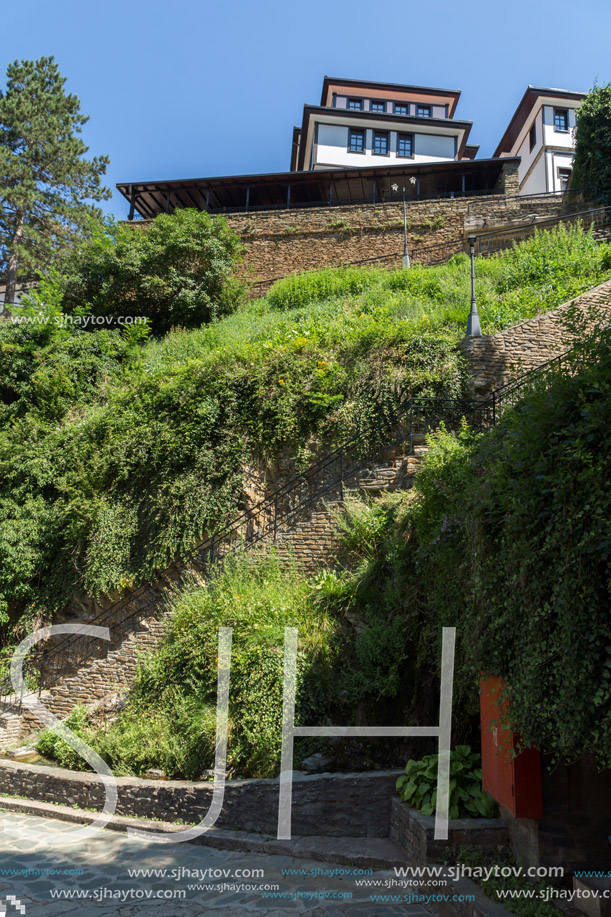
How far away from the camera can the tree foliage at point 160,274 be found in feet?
68.3

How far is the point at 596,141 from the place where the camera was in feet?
68.1

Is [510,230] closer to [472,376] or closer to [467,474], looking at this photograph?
[472,376]

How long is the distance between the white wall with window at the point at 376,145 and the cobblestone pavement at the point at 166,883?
30.7 meters

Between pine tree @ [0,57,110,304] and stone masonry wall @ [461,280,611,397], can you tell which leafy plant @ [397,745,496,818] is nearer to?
stone masonry wall @ [461,280,611,397]

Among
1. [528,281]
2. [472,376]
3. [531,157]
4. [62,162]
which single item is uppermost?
[531,157]

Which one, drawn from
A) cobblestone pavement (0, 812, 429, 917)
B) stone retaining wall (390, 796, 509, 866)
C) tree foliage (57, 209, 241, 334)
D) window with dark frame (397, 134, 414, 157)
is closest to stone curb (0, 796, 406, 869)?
cobblestone pavement (0, 812, 429, 917)

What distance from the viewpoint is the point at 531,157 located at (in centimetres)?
3447

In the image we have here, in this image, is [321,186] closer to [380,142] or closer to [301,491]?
[380,142]

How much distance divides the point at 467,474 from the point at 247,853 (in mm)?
4545

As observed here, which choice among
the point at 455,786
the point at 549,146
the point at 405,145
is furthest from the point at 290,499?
the point at 549,146

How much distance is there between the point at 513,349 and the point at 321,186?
62.2 feet

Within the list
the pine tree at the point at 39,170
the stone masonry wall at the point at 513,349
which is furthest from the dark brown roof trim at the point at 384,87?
the stone masonry wall at the point at 513,349

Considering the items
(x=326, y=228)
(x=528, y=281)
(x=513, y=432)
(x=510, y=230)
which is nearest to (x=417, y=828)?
(x=513, y=432)

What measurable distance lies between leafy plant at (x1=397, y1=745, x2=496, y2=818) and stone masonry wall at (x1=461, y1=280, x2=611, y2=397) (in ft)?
21.3
